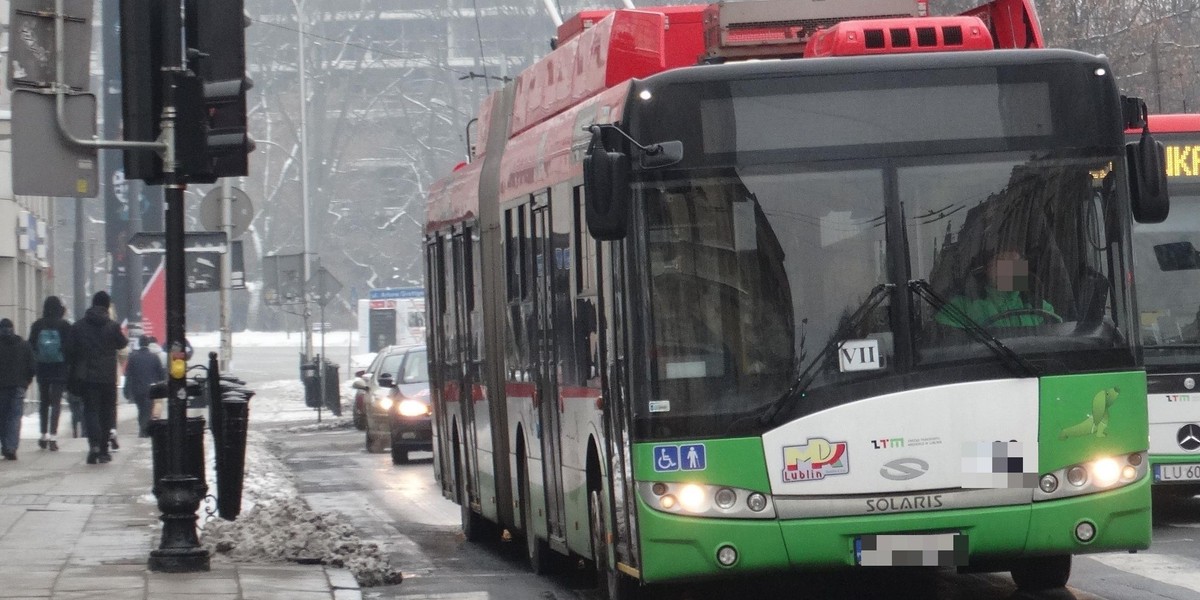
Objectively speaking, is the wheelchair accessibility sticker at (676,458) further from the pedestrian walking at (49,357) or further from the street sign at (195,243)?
→ the pedestrian walking at (49,357)

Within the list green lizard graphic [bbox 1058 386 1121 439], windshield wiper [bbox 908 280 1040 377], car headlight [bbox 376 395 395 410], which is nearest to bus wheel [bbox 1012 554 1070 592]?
green lizard graphic [bbox 1058 386 1121 439]

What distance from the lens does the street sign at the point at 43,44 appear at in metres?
11.2

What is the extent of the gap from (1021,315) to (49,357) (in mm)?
19747

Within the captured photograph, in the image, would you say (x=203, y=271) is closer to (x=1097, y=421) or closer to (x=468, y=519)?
(x=468, y=519)

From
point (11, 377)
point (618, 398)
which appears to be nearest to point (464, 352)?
point (618, 398)

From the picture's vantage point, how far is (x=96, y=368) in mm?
23406

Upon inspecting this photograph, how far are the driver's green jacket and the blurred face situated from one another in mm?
30

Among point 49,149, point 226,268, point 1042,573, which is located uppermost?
point 226,268

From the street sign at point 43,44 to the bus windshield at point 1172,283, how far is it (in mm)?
7250

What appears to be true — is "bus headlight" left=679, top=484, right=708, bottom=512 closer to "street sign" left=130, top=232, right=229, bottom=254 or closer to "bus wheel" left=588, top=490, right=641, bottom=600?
"bus wheel" left=588, top=490, right=641, bottom=600

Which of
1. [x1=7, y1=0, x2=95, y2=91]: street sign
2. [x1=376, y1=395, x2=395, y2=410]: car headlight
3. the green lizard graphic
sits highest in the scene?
[x1=7, y1=0, x2=95, y2=91]: street sign

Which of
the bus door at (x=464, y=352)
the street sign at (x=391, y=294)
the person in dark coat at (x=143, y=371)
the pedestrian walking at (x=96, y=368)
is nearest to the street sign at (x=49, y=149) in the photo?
the bus door at (x=464, y=352)

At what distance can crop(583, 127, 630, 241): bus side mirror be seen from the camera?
845 centimetres

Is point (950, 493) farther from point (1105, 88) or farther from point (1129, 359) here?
point (1105, 88)
